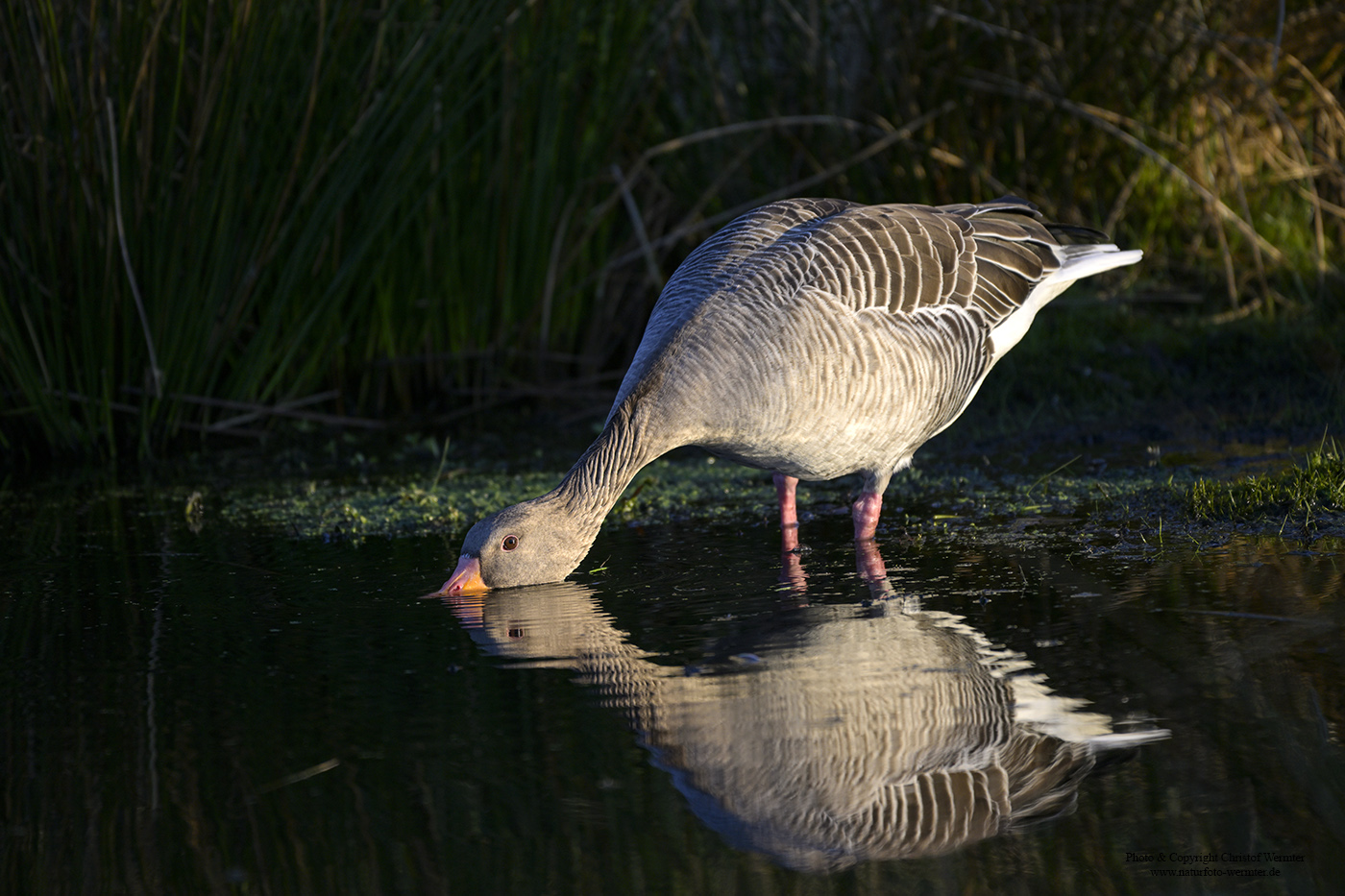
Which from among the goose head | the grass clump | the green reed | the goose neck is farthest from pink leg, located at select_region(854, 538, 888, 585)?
the green reed

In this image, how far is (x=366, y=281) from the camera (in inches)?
324

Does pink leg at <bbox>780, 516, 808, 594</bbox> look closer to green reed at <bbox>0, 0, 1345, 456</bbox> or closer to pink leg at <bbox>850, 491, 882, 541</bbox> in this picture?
pink leg at <bbox>850, 491, 882, 541</bbox>

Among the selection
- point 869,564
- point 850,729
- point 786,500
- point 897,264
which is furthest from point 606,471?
point 850,729

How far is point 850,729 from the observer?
129 inches

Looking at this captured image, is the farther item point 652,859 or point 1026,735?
point 1026,735

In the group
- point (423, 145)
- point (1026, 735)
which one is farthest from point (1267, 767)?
point (423, 145)

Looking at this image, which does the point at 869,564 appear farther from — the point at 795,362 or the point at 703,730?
the point at 703,730

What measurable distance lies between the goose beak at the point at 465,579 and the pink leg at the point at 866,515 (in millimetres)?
1606

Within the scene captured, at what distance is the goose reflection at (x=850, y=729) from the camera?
2830 mm

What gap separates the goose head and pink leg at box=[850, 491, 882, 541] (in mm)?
1165

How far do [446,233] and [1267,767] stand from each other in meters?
6.50

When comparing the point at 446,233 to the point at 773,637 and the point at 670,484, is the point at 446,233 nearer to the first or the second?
the point at 670,484

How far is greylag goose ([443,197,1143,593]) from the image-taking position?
4898 millimetres

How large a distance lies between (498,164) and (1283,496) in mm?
5232
